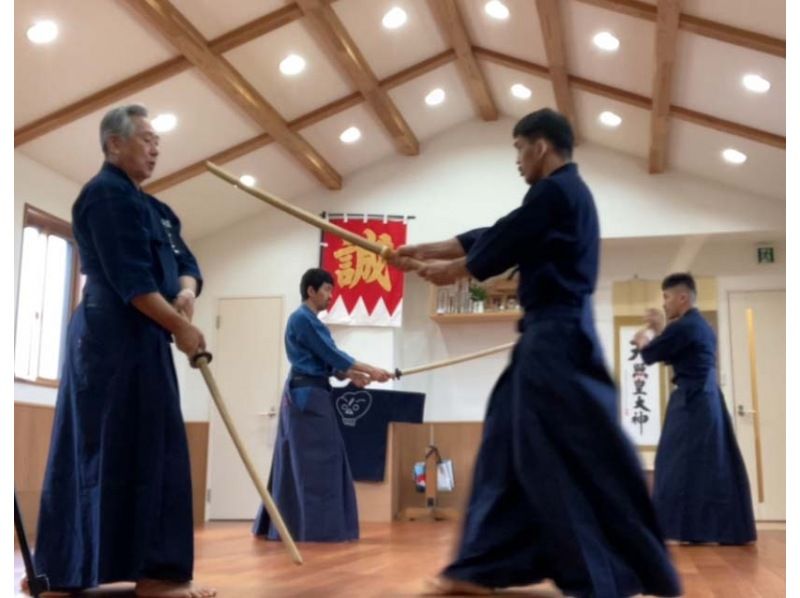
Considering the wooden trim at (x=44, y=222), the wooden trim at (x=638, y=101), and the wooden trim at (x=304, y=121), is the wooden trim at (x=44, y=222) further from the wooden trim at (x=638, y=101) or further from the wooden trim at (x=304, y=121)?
the wooden trim at (x=638, y=101)

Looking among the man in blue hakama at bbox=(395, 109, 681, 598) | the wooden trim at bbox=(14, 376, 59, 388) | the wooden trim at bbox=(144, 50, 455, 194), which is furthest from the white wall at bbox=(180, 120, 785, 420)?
the man in blue hakama at bbox=(395, 109, 681, 598)

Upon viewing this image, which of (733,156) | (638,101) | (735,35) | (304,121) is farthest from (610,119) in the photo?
(304,121)

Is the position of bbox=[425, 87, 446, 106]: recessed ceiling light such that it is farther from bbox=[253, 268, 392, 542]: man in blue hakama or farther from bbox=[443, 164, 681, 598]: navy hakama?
bbox=[443, 164, 681, 598]: navy hakama

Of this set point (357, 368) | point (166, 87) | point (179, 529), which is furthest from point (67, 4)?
point (179, 529)

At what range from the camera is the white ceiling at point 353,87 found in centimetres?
582

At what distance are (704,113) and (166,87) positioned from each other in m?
4.11

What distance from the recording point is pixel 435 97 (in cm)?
834

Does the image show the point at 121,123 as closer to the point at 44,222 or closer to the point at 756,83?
the point at 44,222

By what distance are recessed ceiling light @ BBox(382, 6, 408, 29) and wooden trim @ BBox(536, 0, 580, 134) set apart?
1.09m

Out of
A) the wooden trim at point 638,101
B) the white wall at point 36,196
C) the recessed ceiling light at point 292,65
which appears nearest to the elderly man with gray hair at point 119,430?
the white wall at point 36,196

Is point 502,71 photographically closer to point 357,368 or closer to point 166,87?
point 166,87

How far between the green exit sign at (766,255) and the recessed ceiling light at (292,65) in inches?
177

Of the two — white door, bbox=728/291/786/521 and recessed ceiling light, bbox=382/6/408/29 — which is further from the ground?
recessed ceiling light, bbox=382/6/408/29

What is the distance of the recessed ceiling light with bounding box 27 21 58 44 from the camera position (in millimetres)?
5426
